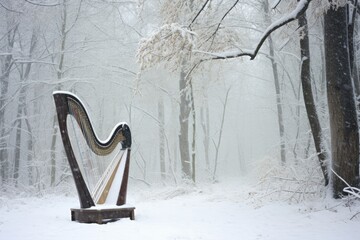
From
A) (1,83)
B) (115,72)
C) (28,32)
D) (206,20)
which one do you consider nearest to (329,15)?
(206,20)

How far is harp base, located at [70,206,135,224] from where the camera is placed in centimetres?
507

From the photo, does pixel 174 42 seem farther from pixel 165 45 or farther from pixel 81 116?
pixel 81 116

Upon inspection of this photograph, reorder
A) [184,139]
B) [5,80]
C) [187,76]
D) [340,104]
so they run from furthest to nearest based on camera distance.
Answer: [5,80]
[184,139]
[187,76]
[340,104]

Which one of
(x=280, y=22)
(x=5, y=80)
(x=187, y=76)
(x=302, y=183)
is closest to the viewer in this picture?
(x=280, y=22)

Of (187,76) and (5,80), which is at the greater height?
(5,80)

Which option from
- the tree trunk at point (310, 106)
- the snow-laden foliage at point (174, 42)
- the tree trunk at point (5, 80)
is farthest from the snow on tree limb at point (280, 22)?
the tree trunk at point (5, 80)

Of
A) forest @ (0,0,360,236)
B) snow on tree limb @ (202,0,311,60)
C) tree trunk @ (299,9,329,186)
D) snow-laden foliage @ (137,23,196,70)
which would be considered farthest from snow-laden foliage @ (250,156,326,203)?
snow-laden foliage @ (137,23,196,70)

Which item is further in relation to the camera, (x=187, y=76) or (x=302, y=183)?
(x=187, y=76)

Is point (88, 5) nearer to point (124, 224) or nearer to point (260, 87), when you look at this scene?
point (124, 224)

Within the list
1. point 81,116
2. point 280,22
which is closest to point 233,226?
point 81,116

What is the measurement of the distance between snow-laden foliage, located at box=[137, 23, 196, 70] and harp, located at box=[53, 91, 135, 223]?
1250 mm

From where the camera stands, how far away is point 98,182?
5926mm

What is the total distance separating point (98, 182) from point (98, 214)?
937mm

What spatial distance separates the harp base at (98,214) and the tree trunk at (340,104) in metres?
3.43
